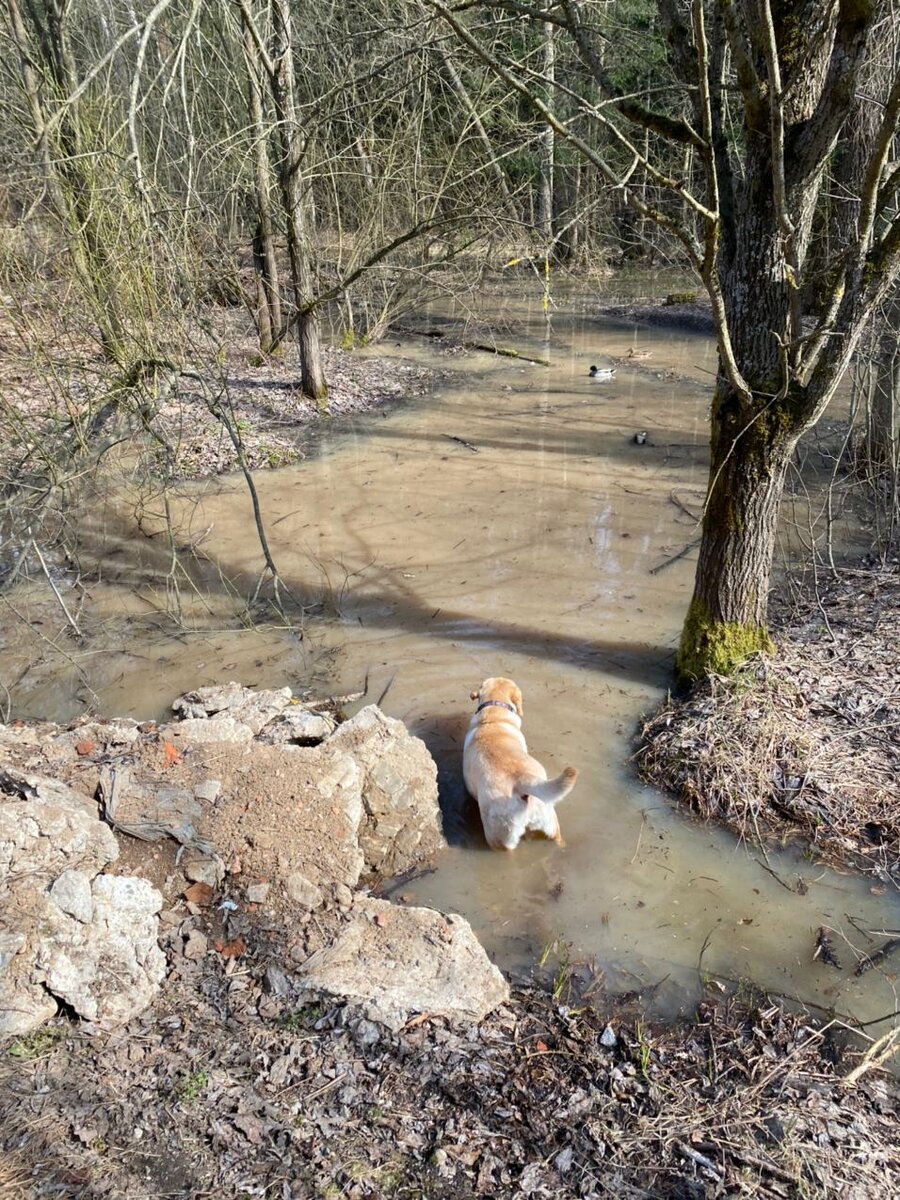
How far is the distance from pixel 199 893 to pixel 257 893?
0.29 m

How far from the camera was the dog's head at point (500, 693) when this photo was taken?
207 inches

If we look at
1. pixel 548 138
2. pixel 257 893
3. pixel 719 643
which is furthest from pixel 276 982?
pixel 548 138

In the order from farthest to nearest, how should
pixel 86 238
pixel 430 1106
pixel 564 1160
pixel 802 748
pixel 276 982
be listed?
pixel 86 238, pixel 802 748, pixel 276 982, pixel 430 1106, pixel 564 1160

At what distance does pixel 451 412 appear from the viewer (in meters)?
13.1

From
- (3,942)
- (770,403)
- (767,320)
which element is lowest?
(3,942)

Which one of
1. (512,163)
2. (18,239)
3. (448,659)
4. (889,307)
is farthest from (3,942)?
(512,163)

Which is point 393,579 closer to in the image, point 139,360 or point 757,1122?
point 139,360

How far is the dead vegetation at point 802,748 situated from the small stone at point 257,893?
2477 millimetres

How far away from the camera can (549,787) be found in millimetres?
4062

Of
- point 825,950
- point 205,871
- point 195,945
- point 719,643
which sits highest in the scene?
point 719,643

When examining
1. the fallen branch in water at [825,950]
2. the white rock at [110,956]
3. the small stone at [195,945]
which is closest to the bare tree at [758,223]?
the fallen branch in water at [825,950]

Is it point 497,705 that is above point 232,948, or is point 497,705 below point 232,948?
above

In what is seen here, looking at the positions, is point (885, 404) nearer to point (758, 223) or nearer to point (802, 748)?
point (758, 223)

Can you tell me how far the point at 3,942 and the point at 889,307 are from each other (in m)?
8.98
